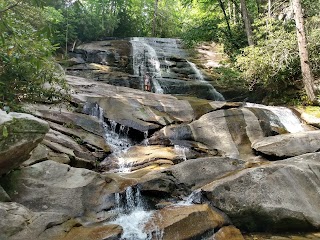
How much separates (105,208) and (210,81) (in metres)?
12.8

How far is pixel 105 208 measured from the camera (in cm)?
623

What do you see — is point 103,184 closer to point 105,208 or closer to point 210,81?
point 105,208

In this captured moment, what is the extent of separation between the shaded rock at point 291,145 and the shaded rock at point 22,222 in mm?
6169

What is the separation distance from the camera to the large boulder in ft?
→ 17.7

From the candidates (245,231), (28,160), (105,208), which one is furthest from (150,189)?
(28,160)

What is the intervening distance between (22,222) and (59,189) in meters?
1.40

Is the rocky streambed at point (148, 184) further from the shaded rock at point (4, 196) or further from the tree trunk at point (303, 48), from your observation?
the tree trunk at point (303, 48)

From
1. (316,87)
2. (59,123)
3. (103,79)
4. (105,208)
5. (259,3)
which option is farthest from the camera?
(259,3)

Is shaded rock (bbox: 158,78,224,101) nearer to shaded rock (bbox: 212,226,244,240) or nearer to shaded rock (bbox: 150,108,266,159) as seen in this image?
shaded rock (bbox: 150,108,266,159)

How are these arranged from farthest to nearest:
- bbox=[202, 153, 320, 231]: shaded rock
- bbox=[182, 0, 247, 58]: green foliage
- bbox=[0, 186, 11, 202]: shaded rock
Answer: bbox=[182, 0, 247, 58]: green foliage
bbox=[202, 153, 320, 231]: shaded rock
bbox=[0, 186, 11, 202]: shaded rock

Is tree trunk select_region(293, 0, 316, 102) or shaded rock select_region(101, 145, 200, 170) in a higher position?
tree trunk select_region(293, 0, 316, 102)

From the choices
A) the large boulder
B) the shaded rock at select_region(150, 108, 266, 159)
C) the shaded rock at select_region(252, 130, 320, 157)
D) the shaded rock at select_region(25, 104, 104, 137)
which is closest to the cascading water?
the shaded rock at select_region(150, 108, 266, 159)

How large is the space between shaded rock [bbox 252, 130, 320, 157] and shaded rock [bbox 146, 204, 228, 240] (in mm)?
3972

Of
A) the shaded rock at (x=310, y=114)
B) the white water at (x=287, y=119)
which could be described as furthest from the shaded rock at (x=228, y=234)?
the shaded rock at (x=310, y=114)
